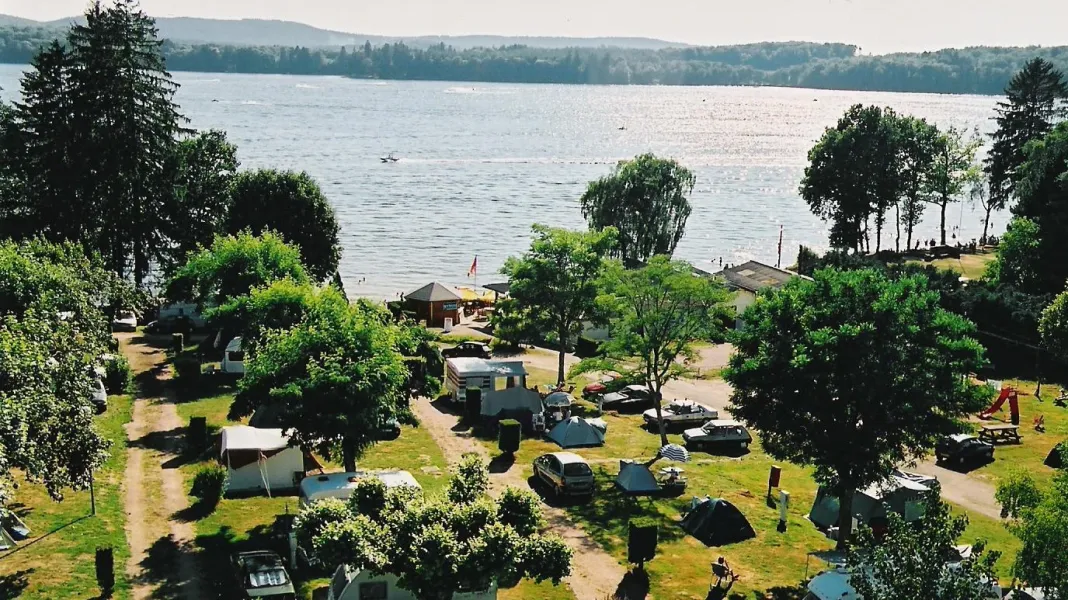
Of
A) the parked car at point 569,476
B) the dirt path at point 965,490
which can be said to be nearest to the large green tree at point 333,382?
Result: the parked car at point 569,476

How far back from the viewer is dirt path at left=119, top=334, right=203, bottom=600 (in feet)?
74.1

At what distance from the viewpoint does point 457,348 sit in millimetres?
46844

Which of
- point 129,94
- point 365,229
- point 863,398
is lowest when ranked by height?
point 365,229

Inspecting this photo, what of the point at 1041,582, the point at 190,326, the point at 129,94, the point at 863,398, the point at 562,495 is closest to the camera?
the point at 1041,582

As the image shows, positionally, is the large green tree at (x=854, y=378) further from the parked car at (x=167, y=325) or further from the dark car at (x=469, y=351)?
the parked car at (x=167, y=325)

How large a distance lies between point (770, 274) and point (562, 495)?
3534 centimetres

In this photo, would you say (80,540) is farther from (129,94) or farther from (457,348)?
(129,94)

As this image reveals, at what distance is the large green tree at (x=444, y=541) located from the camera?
1727cm

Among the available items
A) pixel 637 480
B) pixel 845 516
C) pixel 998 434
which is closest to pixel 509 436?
pixel 637 480

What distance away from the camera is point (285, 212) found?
55.5 meters

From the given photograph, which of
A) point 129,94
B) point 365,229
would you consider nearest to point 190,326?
point 129,94

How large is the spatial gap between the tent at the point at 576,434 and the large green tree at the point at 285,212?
940 inches

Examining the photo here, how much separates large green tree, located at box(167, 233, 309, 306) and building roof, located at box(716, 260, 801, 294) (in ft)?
91.2

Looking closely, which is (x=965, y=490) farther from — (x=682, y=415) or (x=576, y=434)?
(x=576, y=434)
